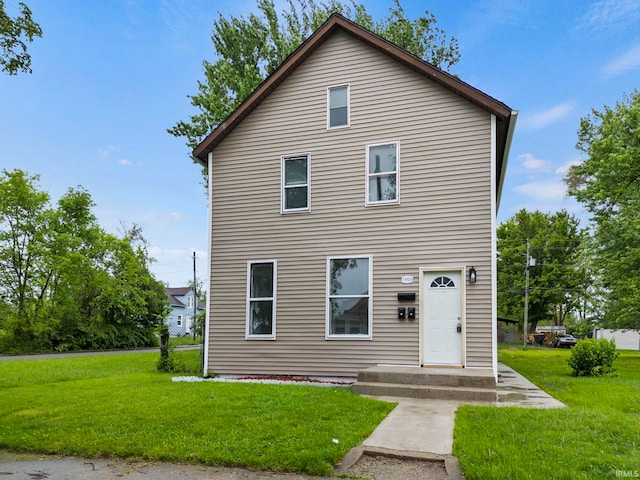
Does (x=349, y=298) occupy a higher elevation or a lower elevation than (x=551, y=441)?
higher

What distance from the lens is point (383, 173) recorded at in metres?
9.55

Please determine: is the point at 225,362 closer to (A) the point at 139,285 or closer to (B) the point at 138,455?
(B) the point at 138,455

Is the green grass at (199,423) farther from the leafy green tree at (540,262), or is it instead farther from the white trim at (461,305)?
the leafy green tree at (540,262)

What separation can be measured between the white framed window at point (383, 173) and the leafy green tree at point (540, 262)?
111 ft

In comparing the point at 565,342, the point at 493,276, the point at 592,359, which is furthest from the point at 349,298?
the point at 565,342

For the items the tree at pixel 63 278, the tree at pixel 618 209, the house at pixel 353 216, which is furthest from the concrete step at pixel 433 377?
the tree at pixel 63 278

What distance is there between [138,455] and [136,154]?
17.8 meters

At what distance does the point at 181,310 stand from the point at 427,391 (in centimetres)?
4736

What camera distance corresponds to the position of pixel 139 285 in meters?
28.8

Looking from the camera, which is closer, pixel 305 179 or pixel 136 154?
pixel 305 179

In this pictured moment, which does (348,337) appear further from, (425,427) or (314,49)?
(314,49)

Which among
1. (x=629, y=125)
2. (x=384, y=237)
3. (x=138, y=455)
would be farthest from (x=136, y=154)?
(x=629, y=125)

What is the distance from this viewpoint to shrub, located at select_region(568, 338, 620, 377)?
10.7 m

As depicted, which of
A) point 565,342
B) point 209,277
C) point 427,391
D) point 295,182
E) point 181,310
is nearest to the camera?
point 427,391
